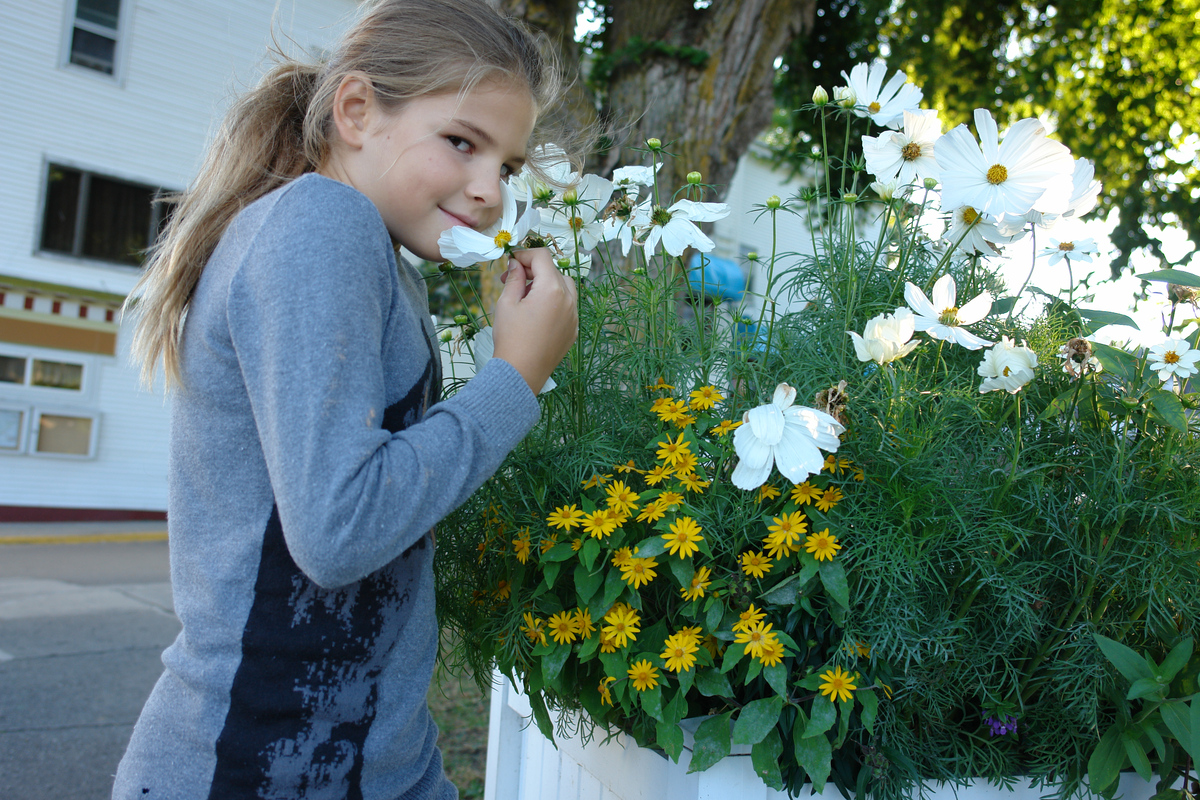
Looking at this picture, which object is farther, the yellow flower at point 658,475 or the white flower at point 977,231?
the white flower at point 977,231

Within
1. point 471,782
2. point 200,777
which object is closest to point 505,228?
point 200,777

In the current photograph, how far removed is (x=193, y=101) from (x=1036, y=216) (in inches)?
459

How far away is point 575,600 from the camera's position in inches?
46.4

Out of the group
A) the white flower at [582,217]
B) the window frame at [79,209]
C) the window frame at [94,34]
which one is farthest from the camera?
the window frame at [94,34]

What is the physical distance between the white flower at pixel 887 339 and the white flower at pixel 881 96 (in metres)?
0.44

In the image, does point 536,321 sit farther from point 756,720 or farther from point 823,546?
point 756,720

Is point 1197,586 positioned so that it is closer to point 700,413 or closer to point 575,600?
point 700,413

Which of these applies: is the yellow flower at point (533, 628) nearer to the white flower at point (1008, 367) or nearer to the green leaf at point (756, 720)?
the green leaf at point (756, 720)

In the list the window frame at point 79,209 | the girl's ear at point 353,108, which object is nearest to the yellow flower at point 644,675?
the girl's ear at point 353,108

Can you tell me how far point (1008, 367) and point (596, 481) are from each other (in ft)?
1.91

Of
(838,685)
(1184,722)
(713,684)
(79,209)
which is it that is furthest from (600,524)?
(79,209)

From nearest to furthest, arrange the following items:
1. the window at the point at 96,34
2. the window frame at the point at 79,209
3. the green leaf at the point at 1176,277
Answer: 1. the green leaf at the point at 1176,277
2. the window frame at the point at 79,209
3. the window at the point at 96,34

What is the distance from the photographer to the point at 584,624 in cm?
111

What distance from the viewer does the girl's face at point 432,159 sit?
106 cm
